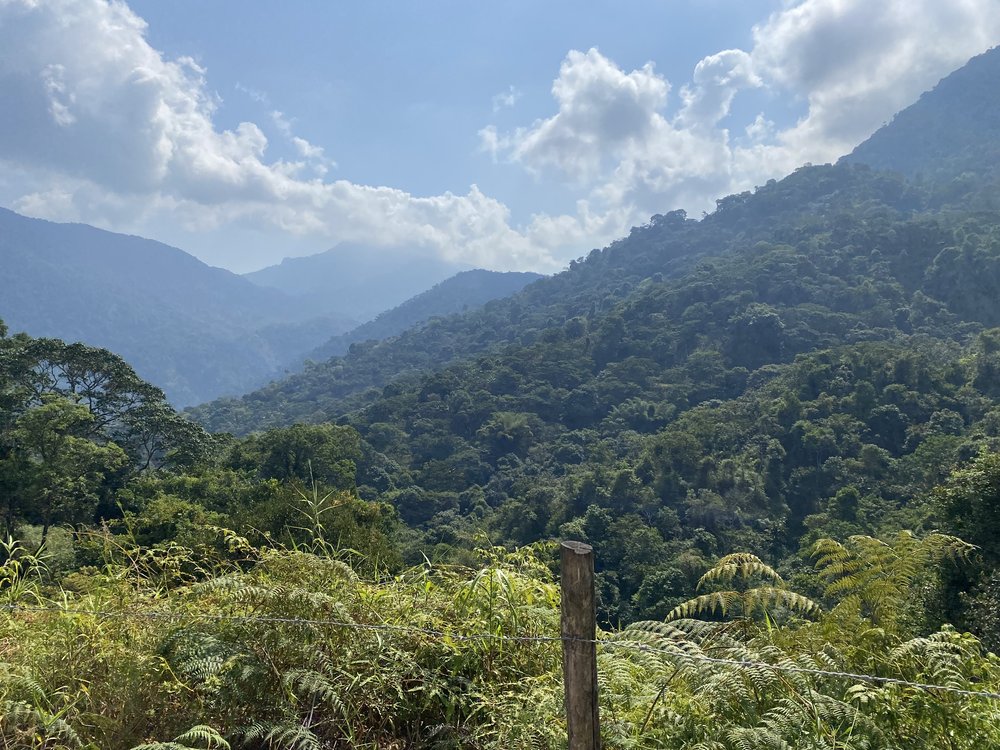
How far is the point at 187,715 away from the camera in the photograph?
6.68 ft

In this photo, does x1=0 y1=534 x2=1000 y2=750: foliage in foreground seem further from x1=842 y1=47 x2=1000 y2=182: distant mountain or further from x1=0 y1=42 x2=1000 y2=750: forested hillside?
x1=842 y1=47 x2=1000 y2=182: distant mountain

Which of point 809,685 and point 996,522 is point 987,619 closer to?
point 996,522

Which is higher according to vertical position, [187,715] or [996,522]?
[187,715]

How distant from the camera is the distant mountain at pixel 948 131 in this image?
12456 cm

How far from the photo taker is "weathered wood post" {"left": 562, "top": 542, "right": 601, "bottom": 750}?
1.60 metres

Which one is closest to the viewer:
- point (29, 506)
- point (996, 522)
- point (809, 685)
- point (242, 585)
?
point (809, 685)

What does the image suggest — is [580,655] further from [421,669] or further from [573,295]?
[573,295]

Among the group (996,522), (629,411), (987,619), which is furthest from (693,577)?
(629,411)

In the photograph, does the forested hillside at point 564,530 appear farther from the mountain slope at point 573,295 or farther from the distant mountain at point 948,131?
the distant mountain at point 948,131

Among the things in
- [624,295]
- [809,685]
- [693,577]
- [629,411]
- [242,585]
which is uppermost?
[624,295]

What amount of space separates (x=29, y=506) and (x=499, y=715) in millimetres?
19863

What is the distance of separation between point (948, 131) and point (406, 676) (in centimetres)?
18102

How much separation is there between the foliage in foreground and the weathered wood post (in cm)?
22

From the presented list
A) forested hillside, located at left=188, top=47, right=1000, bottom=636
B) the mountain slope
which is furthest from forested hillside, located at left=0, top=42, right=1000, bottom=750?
the mountain slope
